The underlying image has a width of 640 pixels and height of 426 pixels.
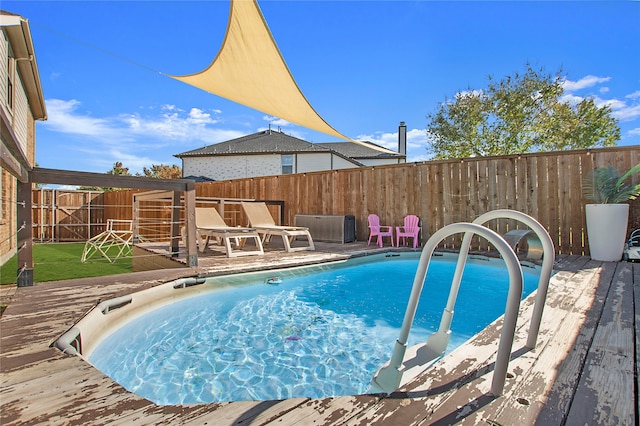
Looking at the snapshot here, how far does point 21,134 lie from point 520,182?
10.7 m

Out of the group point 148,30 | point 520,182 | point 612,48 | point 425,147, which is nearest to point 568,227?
point 520,182

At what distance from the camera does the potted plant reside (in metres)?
5.05

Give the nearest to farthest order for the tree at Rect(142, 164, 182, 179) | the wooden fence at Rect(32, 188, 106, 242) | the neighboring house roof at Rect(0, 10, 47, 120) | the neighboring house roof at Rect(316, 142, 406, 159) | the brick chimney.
Answer: the neighboring house roof at Rect(0, 10, 47, 120)
the wooden fence at Rect(32, 188, 106, 242)
the neighboring house roof at Rect(316, 142, 406, 159)
the brick chimney
the tree at Rect(142, 164, 182, 179)

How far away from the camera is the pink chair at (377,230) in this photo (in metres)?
7.85

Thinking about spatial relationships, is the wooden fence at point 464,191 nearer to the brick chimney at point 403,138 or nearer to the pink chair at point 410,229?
the pink chair at point 410,229

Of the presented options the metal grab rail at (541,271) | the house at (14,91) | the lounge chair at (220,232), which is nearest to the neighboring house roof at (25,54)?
the house at (14,91)

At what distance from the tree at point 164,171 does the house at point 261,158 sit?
5905 millimetres

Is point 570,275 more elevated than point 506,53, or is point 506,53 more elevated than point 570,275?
point 506,53

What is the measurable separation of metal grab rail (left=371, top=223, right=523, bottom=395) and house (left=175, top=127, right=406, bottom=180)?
1618 cm

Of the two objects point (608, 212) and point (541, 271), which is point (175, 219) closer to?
point (541, 271)

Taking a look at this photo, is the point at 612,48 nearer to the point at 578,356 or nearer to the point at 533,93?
the point at 533,93

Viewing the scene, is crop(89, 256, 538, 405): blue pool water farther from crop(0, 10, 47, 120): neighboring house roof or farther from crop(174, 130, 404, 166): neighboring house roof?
crop(174, 130, 404, 166): neighboring house roof

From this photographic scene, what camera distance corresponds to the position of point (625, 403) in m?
1.28

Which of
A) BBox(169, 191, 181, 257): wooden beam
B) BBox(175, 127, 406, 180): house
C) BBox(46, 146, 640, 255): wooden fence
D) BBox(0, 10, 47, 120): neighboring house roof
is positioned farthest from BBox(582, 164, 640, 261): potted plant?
BBox(175, 127, 406, 180): house
